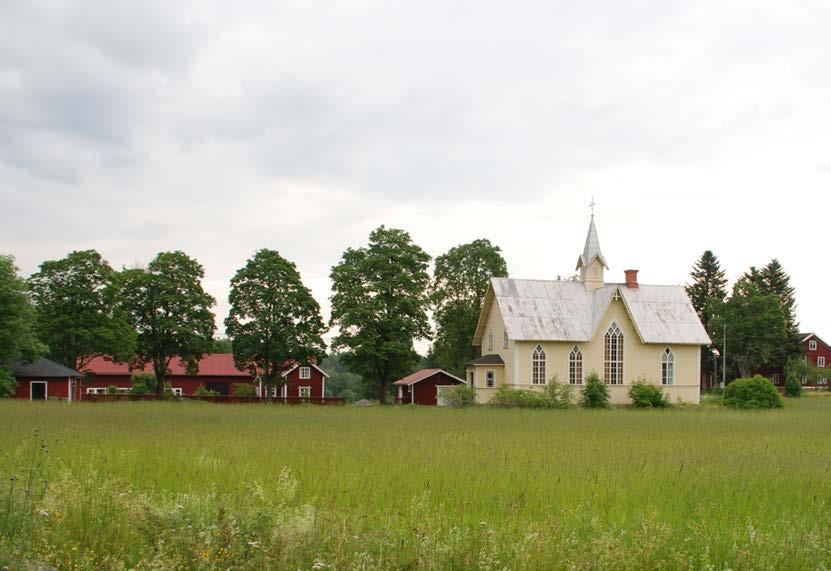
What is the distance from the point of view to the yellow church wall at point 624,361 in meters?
53.7

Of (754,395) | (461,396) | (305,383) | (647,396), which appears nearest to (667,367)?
(647,396)

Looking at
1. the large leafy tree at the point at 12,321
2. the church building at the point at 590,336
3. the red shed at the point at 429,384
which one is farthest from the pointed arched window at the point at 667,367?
the large leafy tree at the point at 12,321

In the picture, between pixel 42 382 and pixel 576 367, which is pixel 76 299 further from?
pixel 576 367

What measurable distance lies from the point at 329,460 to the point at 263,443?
4.33 meters

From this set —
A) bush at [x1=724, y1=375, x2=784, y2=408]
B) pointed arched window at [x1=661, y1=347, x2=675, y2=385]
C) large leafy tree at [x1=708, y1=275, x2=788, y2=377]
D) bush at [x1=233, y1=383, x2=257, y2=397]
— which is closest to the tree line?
bush at [x1=233, y1=383, x2=257, y2=397]

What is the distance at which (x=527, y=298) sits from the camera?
183 ft

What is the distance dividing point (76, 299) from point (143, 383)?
12813 mm

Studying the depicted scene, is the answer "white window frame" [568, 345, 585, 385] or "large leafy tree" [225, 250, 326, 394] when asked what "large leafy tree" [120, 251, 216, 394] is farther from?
"white window frame" [568, 345, 585, 385]

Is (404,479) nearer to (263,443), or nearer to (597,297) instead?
(263,443)

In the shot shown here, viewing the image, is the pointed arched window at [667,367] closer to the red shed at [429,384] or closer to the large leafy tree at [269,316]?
the red shed at [429,384]

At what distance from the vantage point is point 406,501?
12477 millimetres

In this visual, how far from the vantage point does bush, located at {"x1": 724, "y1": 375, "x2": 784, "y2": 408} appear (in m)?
50.8

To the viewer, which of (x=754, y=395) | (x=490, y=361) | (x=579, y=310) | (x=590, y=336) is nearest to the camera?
(x=754, y=395)

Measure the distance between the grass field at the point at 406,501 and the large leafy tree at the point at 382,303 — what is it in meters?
33.5
